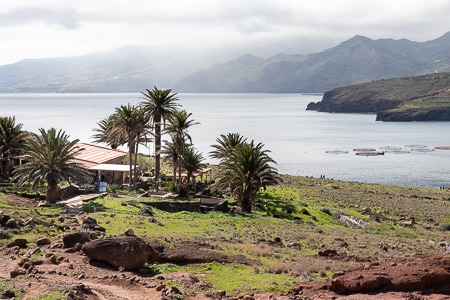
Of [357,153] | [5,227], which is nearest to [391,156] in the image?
[357,153]

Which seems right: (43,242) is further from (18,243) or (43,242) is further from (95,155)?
(95,155)

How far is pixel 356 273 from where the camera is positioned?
17328 mm

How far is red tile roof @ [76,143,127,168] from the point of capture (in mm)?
→ 53050

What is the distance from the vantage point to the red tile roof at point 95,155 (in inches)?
2089

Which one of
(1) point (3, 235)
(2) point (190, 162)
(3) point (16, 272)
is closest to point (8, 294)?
(3) point (16, 272)

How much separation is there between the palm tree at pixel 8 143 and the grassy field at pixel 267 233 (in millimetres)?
11342

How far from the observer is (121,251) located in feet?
61.8

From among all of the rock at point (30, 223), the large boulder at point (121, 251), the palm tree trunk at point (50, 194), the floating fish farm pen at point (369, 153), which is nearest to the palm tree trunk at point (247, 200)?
the palm tree trunk at point (50, 194)

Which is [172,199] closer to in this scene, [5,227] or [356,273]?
[5,227]

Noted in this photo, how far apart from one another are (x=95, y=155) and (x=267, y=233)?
31.0m

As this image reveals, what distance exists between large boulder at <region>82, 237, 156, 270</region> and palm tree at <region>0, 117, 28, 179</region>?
94.3ft

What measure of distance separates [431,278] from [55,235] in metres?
15.4

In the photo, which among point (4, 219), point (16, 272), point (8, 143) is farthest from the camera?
point (8, 143)

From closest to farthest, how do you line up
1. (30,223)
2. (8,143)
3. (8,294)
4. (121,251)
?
1. (8,294)
2. (121,251)
3. (30,223)
4. (8,143)
